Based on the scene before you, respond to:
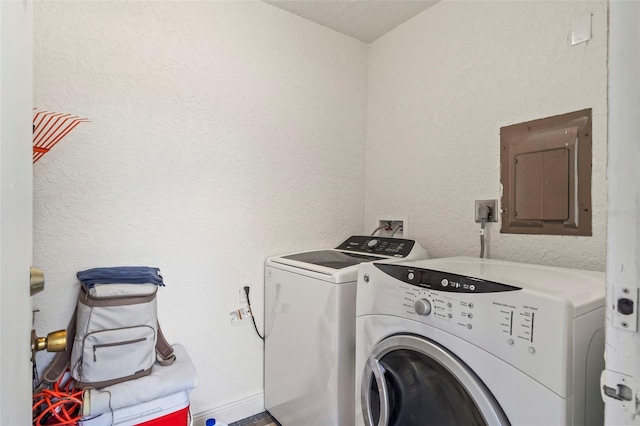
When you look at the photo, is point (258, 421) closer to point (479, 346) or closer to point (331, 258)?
point (331, 258)

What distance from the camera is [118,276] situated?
4.28 feet

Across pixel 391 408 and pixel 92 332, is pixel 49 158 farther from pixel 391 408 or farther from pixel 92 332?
pixel 391 408

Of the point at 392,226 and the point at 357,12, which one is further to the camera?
the point at 392,226

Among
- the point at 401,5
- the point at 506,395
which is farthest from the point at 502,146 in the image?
the point at 506,395

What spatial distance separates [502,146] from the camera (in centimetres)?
151

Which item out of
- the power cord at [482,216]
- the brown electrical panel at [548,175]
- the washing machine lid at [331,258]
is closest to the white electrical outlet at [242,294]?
the washing machine lid at [331,258]

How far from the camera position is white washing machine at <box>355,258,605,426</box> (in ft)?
2.35

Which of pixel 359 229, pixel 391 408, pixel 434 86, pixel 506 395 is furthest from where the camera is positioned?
pixel 359 229

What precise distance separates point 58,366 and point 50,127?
94 centimetres

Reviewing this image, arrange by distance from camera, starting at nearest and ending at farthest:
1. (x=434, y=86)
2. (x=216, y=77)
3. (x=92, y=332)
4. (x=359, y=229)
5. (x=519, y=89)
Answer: (x=92, y=332)
(x=519, y=89)
(x=216, y=77)
(x=434, y=86)
(x=359, y=229)

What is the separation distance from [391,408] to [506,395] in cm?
40

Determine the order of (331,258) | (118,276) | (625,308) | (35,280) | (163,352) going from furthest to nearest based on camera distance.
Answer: (331,258) < (163,352) < (118,276) < (35,280) < (625,308)

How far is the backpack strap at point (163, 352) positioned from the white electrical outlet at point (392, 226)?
1.34 meters

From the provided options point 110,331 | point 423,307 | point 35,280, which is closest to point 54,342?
point 35,280
